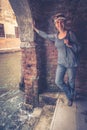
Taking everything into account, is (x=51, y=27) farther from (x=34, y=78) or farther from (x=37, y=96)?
(x=37, y=96)

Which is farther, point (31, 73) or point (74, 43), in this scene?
point (31, 73)

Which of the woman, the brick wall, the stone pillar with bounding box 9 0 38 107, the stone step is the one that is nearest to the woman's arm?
the woman

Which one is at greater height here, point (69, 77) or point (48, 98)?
point (69, 77)

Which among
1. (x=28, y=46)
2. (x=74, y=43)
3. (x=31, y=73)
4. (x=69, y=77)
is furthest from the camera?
(x=31, y=73)

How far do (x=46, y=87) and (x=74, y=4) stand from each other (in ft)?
7.26

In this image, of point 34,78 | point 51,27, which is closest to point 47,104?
point 34,78

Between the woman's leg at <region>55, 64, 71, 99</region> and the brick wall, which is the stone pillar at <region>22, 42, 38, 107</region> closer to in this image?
the brick wall

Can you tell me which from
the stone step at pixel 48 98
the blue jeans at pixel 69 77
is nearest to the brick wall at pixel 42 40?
the stone step at pixel 48 98

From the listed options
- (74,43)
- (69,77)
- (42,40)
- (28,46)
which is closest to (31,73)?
(28,46)

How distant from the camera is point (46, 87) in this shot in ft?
16.6

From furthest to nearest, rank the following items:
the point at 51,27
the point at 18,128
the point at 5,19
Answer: the point at 5,19 < the point at 51,27 < the point at 18,128

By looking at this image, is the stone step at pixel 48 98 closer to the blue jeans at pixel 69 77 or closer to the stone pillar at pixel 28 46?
the stone pillar at pixel 28 46

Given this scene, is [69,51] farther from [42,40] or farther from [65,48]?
[42,40]

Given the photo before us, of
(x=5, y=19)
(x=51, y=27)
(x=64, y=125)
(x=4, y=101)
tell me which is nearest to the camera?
(x=64, y=125)
